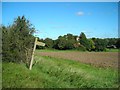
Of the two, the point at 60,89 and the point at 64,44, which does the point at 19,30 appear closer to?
the point at 60,89

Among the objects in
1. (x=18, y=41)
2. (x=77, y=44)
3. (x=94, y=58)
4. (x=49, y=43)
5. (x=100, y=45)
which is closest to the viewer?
(x=18, y=41)

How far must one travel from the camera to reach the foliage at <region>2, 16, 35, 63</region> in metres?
16.7

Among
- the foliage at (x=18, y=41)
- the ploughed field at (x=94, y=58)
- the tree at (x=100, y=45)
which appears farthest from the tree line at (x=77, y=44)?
the foliage at (x=18, y=41)

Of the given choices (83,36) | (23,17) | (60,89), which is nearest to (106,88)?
(60,89)

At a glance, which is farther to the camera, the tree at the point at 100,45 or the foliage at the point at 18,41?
the tree at the point at 100,45

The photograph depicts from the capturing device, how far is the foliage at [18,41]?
658 inches

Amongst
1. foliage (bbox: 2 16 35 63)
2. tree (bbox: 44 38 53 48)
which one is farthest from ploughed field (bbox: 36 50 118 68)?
tree (bbox: 44 38 53 48)

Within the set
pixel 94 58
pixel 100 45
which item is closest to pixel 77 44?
pixel 100 45

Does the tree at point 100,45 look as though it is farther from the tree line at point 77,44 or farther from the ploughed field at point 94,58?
the ploughed field at point 94,58

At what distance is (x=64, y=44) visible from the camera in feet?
294

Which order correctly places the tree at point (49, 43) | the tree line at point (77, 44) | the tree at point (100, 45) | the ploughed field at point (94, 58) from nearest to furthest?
the ploughed field at point (94, 58)
the tree line at point (77, 44)
the tree at point (49, 43)
the tree at point (100, 45)

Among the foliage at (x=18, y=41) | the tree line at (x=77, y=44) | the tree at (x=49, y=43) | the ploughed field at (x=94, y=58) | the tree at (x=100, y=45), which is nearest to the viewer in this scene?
the foliage at (x=18, y=41)

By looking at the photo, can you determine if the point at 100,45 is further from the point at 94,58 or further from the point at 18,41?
the point at 18,41

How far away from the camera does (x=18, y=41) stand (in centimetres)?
1723
